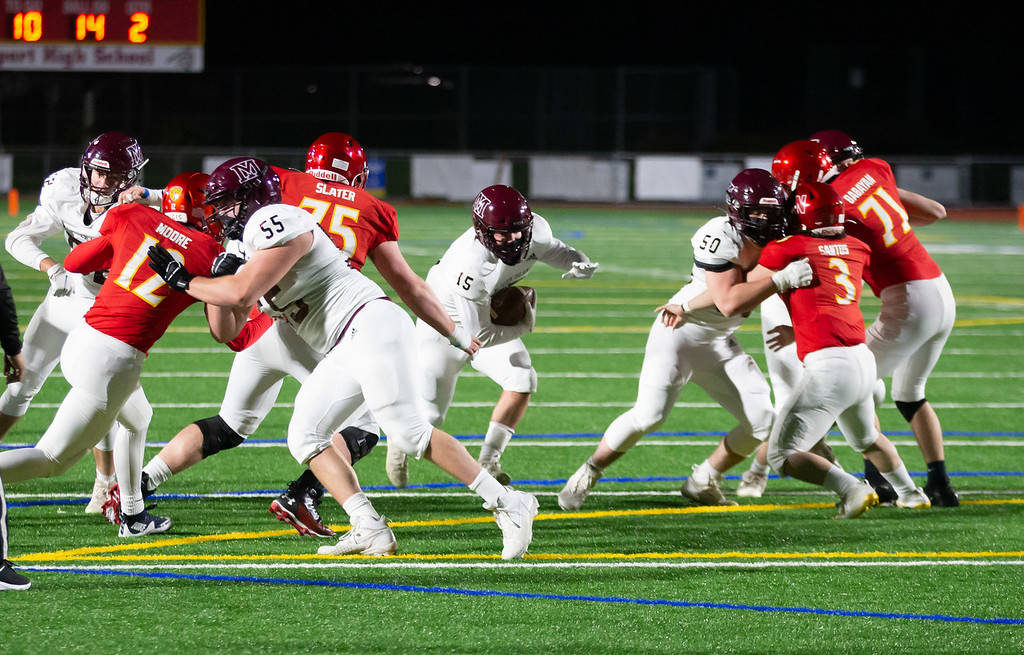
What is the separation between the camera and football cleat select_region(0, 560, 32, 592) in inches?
196

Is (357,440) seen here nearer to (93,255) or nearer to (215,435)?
(215,435)

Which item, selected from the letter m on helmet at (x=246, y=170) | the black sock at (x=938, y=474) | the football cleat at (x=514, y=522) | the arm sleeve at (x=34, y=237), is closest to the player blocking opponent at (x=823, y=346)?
the black sock at (x=938, y=474)

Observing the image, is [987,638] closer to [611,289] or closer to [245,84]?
[611,289]

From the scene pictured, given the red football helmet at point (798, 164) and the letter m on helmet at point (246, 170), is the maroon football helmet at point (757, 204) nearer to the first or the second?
the red football helmet at point (798, 164)

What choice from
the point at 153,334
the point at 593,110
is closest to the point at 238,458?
the point at 153,334

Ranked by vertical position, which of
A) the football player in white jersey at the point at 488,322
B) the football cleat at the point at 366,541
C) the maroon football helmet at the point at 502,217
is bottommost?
the football cleat at the point at 366,541

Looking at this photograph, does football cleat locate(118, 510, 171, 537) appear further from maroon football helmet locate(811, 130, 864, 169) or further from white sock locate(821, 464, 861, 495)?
maroon football helmet locate(811, 130, 864, 169)

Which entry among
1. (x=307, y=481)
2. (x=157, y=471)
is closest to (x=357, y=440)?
Result: (x=307, y=481)

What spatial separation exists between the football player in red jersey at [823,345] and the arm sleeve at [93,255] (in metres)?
2.57

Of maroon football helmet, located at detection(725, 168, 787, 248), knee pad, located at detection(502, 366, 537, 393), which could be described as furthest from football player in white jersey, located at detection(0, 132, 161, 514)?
maroon football helmet, located at detection(725, 168, 787, 248)

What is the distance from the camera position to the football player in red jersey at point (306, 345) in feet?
19.6

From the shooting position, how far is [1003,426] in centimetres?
897

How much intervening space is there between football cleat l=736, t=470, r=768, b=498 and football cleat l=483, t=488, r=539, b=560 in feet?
5.87

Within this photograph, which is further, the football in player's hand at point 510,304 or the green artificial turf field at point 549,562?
the football in player's hand at point 510,304
